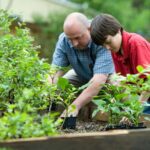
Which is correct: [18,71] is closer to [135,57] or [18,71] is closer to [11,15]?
[11,15]

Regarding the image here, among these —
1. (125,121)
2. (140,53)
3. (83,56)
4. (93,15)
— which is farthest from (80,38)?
(93,15)

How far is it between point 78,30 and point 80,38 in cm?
7

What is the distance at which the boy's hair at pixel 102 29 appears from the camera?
16.3 feet

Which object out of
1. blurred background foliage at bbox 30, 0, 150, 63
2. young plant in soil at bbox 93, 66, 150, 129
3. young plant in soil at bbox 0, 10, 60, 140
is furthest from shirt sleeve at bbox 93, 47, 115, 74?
blurred background foliage at bbox 30, 0, 150, 63

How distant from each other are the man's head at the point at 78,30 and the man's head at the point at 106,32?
0.19 meters

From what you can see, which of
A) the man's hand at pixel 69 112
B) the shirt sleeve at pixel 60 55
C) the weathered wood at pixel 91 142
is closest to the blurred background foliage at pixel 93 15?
the shirt sleeve at pixel 60 55

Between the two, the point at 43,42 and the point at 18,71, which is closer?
the point at 18,71

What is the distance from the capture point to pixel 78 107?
16.6ft

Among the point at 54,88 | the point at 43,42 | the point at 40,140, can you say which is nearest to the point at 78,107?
the point at 54,88

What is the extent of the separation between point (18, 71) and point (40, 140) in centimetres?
104

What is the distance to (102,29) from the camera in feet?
16.4

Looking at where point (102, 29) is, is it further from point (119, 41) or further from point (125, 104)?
point (125, 104)

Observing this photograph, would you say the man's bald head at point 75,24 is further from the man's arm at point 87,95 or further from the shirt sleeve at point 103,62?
the man's arm at point 87,95

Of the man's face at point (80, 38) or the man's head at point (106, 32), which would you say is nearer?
the man's head at point (106, 32)
